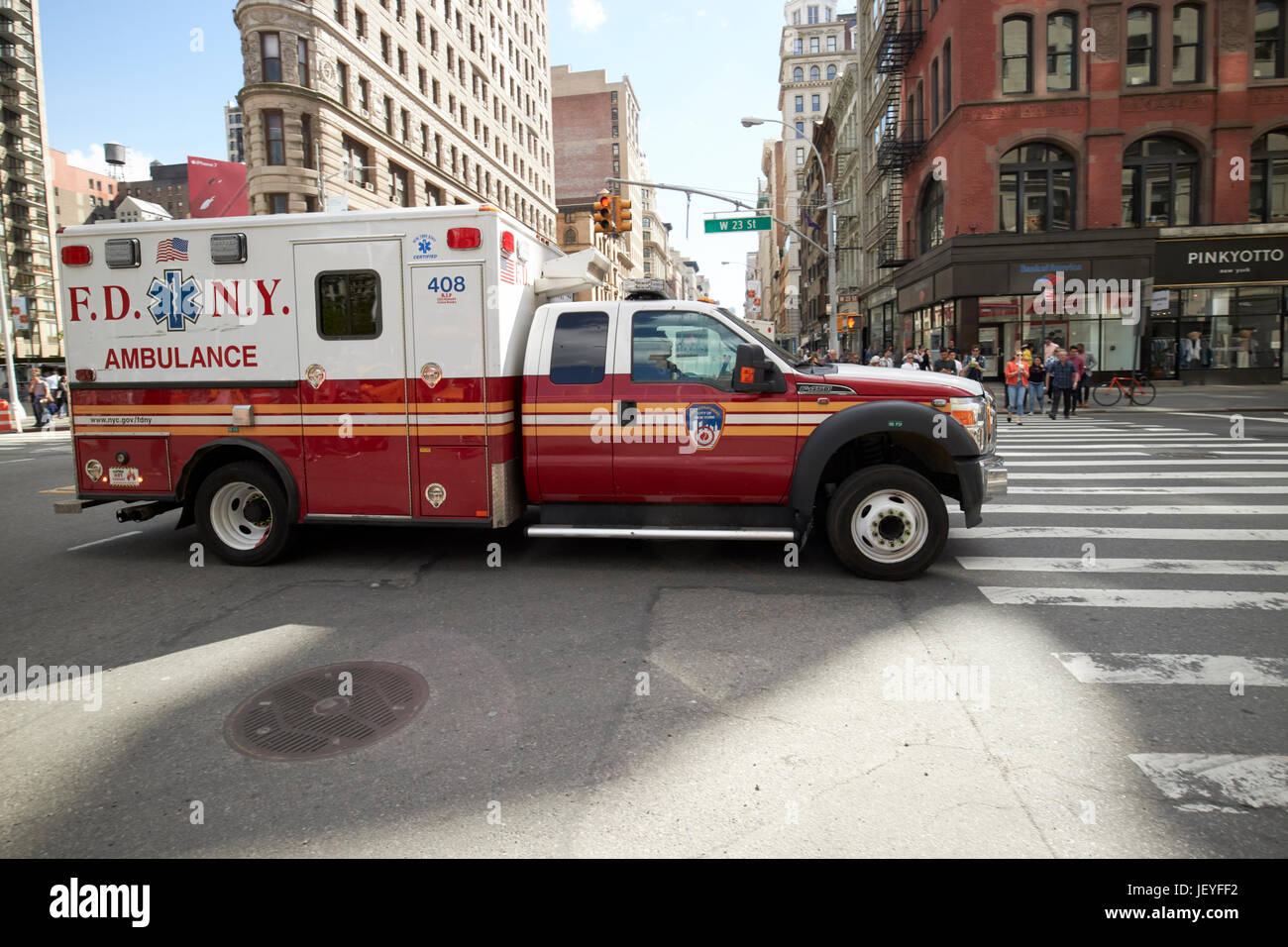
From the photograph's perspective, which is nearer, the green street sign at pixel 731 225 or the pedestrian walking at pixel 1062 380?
the pedestrian walking at pixel 1062 380

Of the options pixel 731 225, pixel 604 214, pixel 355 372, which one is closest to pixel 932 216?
pixel 731 225

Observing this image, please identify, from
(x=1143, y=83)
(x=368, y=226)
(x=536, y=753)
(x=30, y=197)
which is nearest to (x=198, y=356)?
(x=368, y=226)

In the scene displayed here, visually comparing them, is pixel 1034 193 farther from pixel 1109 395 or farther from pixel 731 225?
pixel 731 225

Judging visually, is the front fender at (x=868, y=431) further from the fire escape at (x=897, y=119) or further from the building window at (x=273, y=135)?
the building window at (x=273, y=135)

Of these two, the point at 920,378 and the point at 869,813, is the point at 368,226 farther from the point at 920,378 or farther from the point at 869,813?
the point at 869,813

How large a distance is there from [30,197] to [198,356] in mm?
102437

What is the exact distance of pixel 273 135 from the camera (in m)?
39.0

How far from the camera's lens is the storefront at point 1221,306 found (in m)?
28.9

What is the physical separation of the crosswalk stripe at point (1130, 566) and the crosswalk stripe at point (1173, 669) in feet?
6.23

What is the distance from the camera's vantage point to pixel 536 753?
3.60m

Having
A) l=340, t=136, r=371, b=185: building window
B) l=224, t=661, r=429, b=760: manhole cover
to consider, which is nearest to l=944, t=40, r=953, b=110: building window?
l=340, t=136, r=371, b=185: building window

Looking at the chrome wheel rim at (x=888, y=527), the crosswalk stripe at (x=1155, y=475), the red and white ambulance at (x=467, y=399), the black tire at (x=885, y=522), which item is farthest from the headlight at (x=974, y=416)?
the crosswalk stripe at (x=1155, y=475)

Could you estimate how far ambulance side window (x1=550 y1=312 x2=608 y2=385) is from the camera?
6.57m

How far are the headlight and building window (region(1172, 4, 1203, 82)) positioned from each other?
31499 mm
